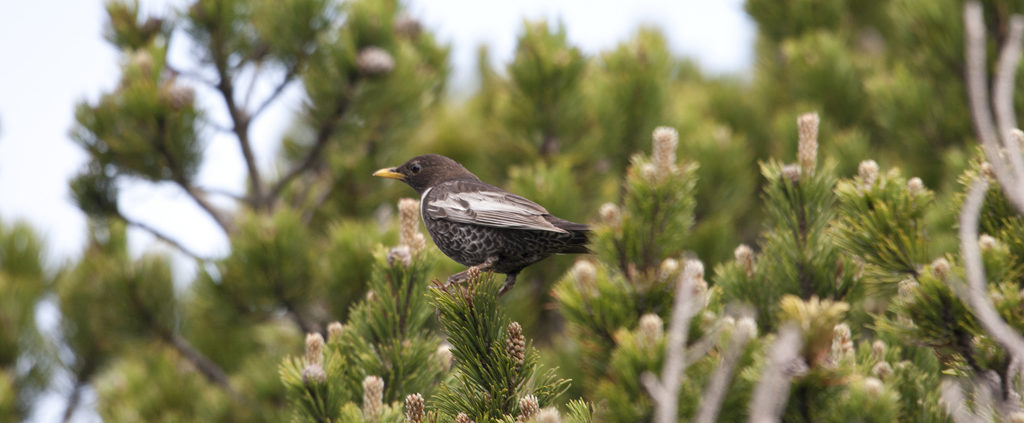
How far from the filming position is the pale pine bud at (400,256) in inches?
134

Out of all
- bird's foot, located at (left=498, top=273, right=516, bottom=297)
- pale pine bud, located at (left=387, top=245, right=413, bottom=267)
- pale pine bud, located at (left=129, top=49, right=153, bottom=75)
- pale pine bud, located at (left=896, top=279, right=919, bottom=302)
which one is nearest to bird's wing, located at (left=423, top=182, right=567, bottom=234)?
bird's foot, located at (left=498, top=273, right=516, bottom=297)

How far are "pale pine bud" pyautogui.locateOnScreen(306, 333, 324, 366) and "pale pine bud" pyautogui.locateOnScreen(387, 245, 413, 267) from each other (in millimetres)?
405

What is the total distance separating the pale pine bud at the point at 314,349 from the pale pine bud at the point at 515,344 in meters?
0.73

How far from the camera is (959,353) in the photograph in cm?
269

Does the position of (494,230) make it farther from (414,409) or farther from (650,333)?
(650,333)

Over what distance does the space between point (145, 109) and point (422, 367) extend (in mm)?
2424

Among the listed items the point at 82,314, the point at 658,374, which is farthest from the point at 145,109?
the point at 658,374

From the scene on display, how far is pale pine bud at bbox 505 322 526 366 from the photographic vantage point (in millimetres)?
2746

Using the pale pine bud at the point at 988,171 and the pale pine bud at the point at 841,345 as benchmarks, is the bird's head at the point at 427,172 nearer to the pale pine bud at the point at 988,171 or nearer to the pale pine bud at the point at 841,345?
the pale pine bud at the point at 841,345

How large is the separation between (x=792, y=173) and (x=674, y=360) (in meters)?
1.51

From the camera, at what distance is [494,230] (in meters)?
4.05

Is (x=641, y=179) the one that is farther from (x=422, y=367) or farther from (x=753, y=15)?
(x=753, y=15)

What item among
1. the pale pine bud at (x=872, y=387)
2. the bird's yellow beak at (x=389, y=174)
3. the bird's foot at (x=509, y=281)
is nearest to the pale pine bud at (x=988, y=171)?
the pale pine bud at (x=872, y=387)

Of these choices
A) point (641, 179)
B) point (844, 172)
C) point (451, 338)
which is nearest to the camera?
point (641, 179)
